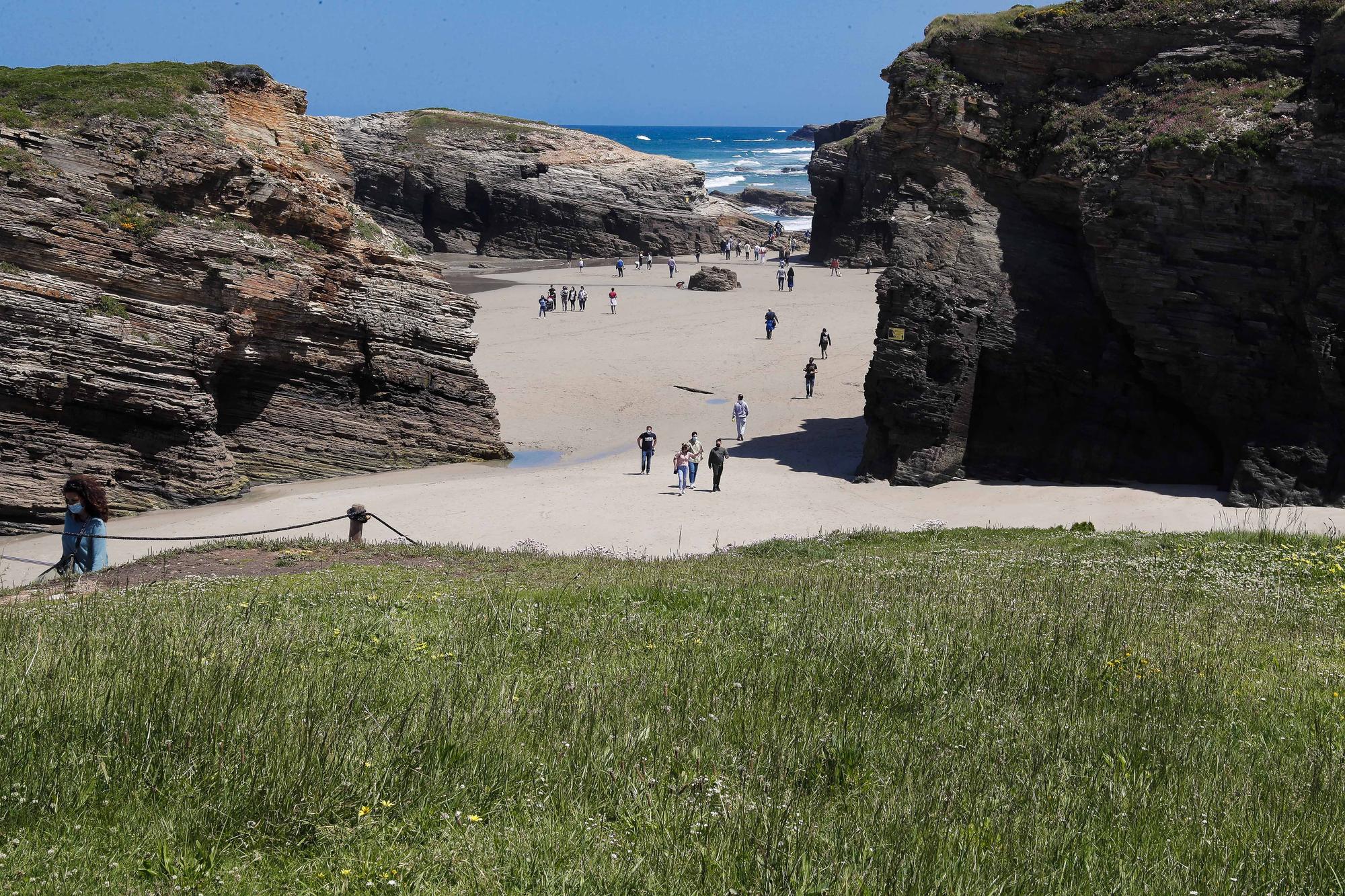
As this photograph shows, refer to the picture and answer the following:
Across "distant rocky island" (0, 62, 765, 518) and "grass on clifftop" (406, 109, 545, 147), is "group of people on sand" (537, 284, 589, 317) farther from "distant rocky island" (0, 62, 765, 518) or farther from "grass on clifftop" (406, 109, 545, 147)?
"grass on clifftop" (406, 109, 545, 147)

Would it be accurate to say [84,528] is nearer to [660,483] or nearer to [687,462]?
[687,462]

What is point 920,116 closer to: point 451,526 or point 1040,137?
point 1040,137

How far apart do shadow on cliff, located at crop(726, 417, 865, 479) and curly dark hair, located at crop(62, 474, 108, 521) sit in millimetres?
16582

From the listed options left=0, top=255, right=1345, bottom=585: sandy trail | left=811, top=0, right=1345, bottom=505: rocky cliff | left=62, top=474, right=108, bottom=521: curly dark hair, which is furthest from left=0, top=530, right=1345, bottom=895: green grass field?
left=811, top=0, right=1345, bottom=505: rocky cliff

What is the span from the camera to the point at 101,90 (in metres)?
24.7

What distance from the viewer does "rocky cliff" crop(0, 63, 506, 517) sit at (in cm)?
2159

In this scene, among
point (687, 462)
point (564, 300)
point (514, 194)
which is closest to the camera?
point (687, 462)

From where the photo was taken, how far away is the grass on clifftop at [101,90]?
2345 centimetres

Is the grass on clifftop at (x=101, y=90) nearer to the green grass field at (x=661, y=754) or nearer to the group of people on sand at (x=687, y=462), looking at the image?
the group of people on sand at (x=687, y=462)

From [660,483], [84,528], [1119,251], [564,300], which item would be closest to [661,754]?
[84,528]

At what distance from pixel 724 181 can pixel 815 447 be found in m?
136

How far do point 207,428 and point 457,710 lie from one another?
20.8 meters

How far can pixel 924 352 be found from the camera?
84.1 feet

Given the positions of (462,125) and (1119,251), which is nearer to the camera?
(1119,251)
